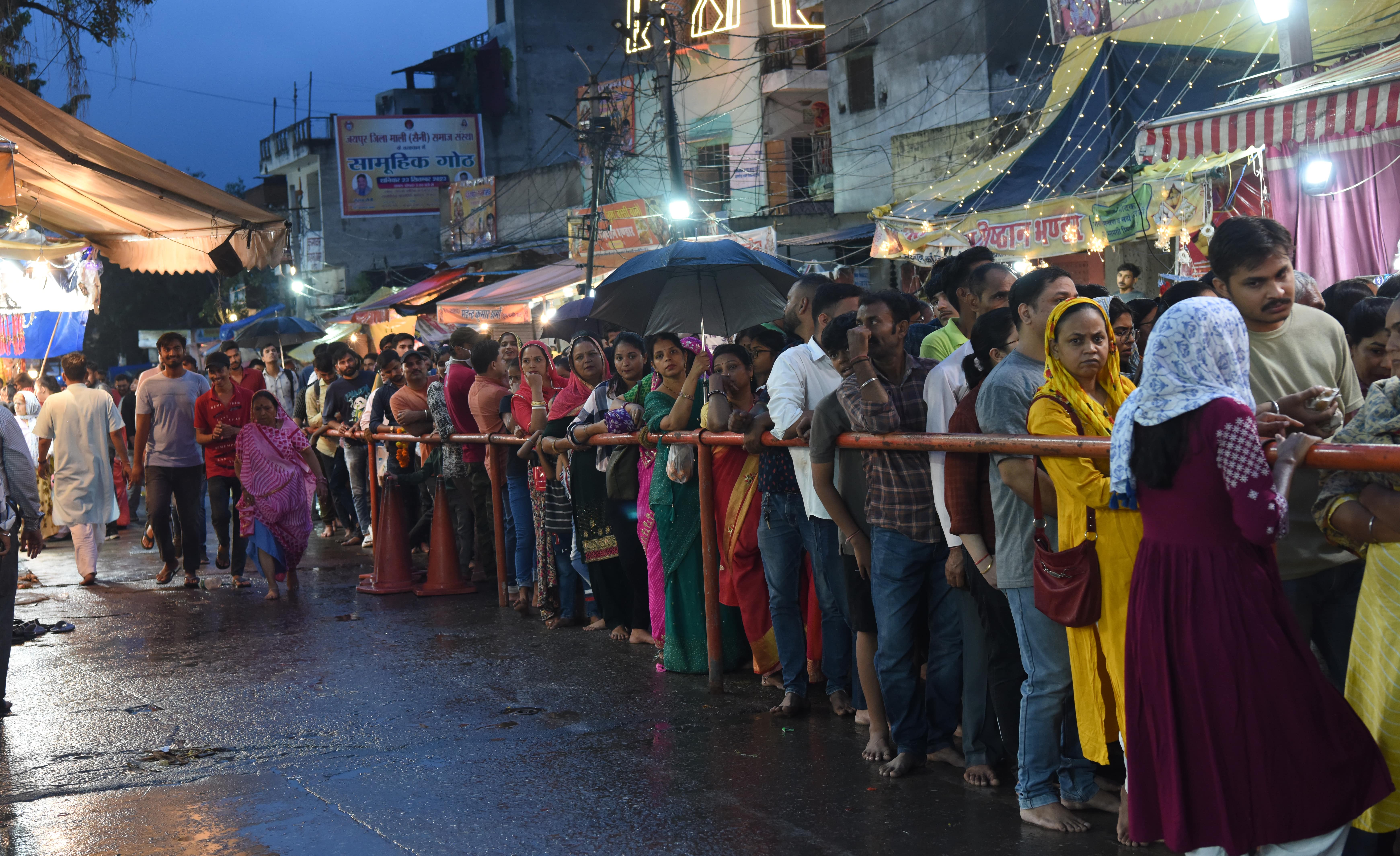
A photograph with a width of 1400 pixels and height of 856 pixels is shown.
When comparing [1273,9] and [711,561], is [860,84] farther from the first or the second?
[711,561]

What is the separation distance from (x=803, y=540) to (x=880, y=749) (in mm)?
1202

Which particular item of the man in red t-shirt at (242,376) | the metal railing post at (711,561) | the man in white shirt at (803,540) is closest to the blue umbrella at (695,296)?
the metal railing post at (711,561)

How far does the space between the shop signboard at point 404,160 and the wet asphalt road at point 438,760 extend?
93.5 feet

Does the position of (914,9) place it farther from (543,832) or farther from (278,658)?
(543,832)

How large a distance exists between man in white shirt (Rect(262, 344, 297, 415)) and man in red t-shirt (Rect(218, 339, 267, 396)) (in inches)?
13.8

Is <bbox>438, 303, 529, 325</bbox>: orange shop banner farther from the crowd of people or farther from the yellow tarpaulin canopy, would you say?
the crowd of people

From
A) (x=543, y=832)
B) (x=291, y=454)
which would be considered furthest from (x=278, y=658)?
(x=543, y=832)

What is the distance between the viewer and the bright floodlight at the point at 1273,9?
416 inches

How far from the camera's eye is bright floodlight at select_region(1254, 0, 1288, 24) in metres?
10.6

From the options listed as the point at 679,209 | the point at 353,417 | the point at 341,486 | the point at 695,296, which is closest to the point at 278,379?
the point at 341,486

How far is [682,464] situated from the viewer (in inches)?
264

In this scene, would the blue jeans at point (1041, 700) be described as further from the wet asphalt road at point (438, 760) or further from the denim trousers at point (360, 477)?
the denim trousers at point (360, 477)

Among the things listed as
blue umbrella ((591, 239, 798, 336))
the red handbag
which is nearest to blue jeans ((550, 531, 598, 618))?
blue umbrella ((591, 239, 798, 336))

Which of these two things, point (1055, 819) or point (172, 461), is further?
point (172, 461)
